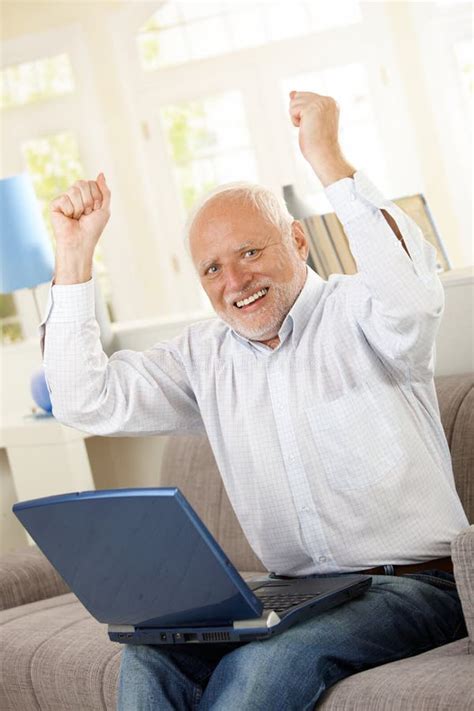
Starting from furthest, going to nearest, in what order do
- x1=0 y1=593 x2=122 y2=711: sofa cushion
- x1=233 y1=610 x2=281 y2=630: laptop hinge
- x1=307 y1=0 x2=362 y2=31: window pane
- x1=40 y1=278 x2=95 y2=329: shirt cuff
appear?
1. x1=307 y1=0 x2=362 y2=31: window pane
2. x1=0 y1=593 x2=122 y2=711: sofa cushion
3. x1=40 y1=278 x2=95 y2=329: shirt cuff
4. x1=233 y1=610 x2=281 y2=630: laptop hinge

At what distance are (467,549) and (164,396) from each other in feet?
2.56

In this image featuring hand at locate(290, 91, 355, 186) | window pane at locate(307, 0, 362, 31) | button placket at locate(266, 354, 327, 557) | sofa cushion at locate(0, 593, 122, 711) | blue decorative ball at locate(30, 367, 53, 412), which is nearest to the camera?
hand at locate(290, 91, 355, 186)

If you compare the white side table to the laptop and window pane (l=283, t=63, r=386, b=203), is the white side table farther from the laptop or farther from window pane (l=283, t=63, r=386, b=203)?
window pane (l=283, t=63, r=386, b=203)

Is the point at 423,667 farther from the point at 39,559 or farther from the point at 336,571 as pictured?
the point at 39,559

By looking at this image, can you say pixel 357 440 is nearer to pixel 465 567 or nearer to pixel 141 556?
pixel 465 567

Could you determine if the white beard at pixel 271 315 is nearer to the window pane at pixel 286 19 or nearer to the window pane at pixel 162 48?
the window pane at pixel 286 19

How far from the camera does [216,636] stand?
1844 mm

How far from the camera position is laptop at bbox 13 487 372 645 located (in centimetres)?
173

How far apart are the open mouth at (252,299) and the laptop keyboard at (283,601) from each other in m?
0.56

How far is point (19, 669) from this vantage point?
2.59m

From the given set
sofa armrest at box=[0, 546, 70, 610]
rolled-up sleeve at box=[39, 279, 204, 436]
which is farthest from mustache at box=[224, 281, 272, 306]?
sofa armrest at box=[0, 546, 70, 610]

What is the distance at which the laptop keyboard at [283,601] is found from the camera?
1.88 m

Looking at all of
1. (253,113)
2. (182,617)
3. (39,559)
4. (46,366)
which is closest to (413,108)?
(253,113)

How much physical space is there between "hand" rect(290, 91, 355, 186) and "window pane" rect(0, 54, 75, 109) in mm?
5612
